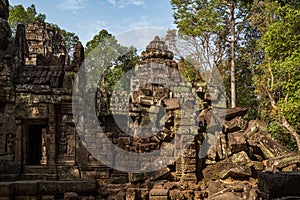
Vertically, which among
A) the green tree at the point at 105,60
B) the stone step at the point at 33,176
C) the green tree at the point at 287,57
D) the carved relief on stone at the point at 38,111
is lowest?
the stone step at the point at 33,176

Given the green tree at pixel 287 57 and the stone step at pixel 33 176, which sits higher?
the green tree at pixel 287 57

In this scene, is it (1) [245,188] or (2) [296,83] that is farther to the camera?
(2) [296,83]

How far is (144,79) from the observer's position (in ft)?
45.7

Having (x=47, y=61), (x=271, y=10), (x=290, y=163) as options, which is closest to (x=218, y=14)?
(x=271, y=10)

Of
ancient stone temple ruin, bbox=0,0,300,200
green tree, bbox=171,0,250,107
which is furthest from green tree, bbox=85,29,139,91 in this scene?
ancient stone temple ruin, bbox=0,0,300,200

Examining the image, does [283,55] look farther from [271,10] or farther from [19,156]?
[19,156]

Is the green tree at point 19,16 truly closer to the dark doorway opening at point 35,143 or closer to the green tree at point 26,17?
the green tree at point 26,17

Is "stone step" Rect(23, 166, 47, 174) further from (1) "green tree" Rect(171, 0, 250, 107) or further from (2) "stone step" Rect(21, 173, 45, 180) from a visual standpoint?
(1) "green tree" Rect(171, 0, 250, 107)

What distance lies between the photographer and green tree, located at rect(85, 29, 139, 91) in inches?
989

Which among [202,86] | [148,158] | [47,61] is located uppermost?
[47,61]

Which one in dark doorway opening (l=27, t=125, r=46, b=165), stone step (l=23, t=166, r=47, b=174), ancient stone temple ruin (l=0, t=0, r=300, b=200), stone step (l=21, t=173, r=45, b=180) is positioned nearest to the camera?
ancient stone temple ruin (l=0, t=0, r=300, b=200)

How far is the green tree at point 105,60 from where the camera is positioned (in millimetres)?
25131

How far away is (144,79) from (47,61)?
451cm

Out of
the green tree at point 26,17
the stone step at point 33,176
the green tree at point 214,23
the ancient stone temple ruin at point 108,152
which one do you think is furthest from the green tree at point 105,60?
the stone step at point 33,176
